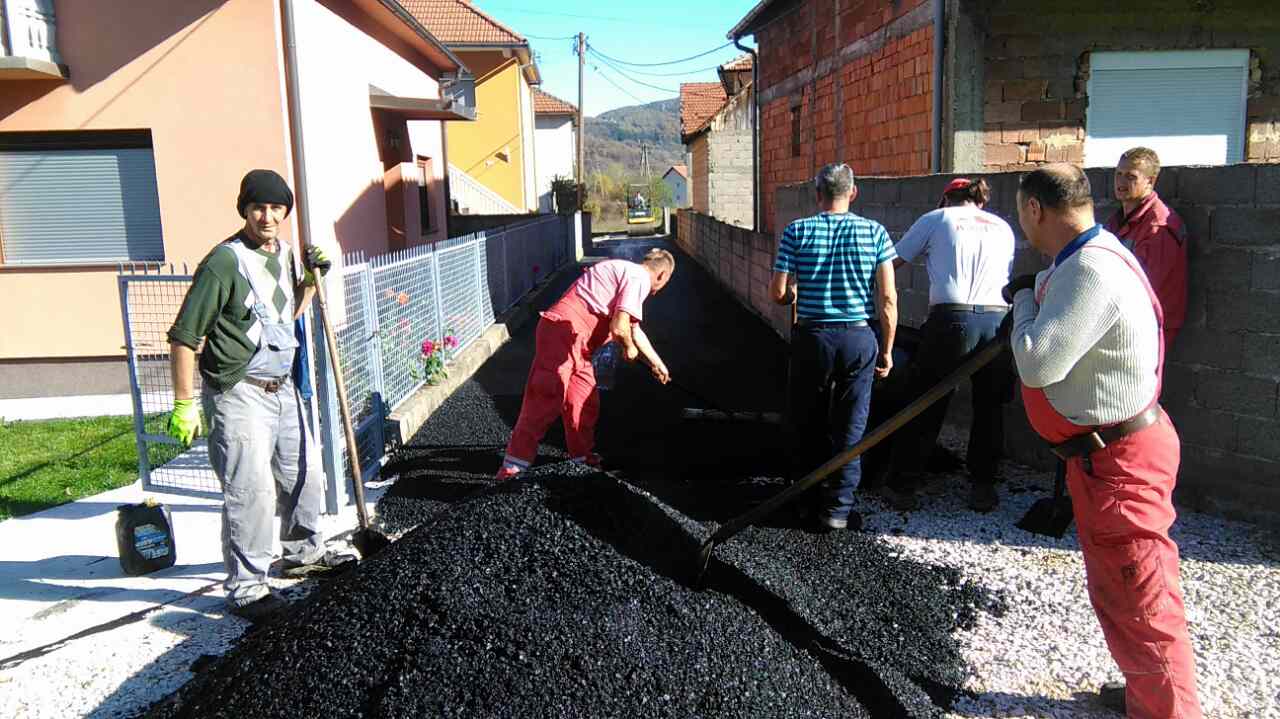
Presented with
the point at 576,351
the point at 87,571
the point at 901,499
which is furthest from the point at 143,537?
the point at 901,499

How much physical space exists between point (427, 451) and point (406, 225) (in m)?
8.64

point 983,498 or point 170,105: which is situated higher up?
point 170,105

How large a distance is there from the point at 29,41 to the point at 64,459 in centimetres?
438

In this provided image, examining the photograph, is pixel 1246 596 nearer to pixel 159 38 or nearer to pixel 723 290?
pixel 159 38

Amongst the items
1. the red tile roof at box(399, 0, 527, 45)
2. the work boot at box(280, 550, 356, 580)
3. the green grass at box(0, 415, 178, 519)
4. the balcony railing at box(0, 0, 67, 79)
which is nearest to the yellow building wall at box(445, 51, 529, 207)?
the red tile roof at box(399, 0, 527, 45)

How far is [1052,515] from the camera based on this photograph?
4.84m

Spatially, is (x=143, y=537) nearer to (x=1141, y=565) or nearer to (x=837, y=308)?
(x=837, y=308)

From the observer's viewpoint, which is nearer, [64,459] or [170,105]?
[64,459]

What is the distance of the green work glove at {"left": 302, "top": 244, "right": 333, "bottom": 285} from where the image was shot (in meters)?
4.47

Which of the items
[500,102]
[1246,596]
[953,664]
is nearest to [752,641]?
[953,664]

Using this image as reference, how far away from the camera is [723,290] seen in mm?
17516

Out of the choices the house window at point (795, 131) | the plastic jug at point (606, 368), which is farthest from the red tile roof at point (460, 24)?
the plastic jug at point (606, 368)

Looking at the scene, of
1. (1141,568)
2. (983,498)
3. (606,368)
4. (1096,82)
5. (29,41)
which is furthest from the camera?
(1096,82)

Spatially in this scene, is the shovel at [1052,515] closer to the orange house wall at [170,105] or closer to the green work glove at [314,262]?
the green work glove at [314,262]
